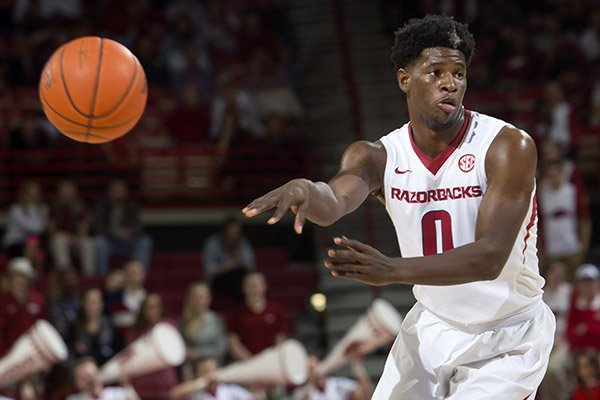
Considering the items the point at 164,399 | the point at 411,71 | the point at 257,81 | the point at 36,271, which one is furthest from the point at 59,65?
the point at 257,81

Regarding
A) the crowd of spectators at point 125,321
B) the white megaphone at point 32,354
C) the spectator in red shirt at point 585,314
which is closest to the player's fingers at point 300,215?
the white megaphone at point 32,354

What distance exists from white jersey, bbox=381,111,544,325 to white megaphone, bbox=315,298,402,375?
4940 mm

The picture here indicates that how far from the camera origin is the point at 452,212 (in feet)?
14.5

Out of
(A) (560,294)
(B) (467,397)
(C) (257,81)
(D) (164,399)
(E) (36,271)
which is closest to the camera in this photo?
(B) (467,397)

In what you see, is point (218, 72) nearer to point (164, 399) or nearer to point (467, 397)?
point (164, 399)

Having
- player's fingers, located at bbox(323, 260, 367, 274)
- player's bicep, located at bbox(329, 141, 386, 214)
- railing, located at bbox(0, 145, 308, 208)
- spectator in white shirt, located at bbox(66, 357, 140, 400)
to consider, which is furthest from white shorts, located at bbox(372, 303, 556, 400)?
railing, located at bbox(0, 145, 308, 208)

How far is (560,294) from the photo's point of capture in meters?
Answer: 10.6

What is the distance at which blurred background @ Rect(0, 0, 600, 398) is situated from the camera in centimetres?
1152

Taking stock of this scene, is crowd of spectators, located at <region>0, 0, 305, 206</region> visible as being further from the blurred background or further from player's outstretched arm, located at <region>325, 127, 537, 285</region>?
player's outstretched arm, located at <region>325, 127, 537, 285</region>

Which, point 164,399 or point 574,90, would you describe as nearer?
point 164,399

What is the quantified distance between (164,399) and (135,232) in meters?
2.52

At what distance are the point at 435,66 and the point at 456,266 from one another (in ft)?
3.00

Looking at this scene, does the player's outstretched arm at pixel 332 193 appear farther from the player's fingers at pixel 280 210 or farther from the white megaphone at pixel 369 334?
the white megaphone at pixel 369 334

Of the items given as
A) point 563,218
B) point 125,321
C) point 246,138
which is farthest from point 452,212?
point 246,138
